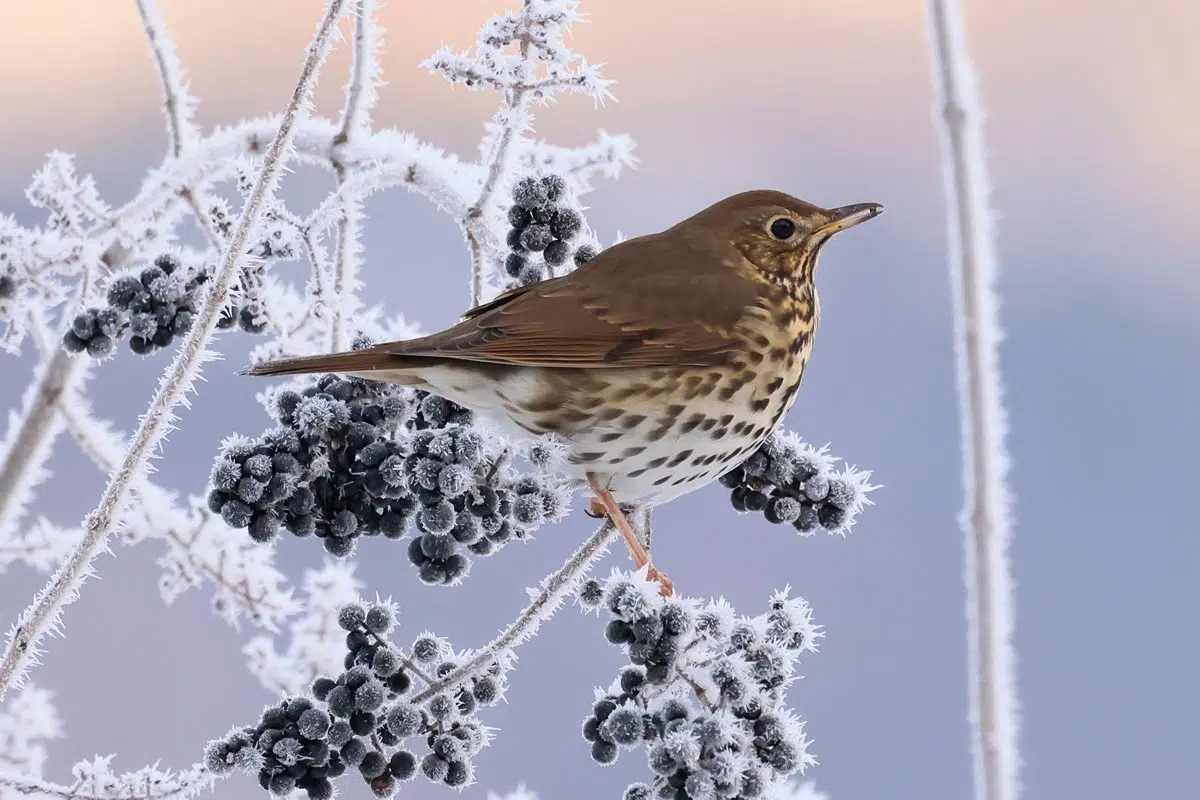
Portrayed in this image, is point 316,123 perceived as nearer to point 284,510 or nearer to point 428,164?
point 428,164

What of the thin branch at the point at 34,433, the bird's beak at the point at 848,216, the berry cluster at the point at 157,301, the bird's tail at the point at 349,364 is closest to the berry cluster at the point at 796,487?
the bird's beak at the point at 848,216

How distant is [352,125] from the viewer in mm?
1925

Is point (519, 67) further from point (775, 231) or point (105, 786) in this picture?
point (105, 786)

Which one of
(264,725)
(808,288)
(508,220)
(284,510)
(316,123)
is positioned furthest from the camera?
(808,288)

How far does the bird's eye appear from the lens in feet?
7.07

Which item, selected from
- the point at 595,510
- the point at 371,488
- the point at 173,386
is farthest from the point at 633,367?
the point at 173,386

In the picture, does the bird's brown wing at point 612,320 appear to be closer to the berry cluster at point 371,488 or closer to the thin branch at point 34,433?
the berry cluster at point 371,488

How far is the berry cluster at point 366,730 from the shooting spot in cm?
149

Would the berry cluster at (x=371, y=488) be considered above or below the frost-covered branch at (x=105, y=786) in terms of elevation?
above

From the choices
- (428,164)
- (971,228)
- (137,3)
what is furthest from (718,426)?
(137,3)

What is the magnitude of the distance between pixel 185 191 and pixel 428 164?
407 millimetres

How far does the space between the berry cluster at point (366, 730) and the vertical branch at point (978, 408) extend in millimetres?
629

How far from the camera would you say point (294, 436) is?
5.31ft

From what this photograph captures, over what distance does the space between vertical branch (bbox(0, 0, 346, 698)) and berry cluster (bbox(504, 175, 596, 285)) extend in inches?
19.6
